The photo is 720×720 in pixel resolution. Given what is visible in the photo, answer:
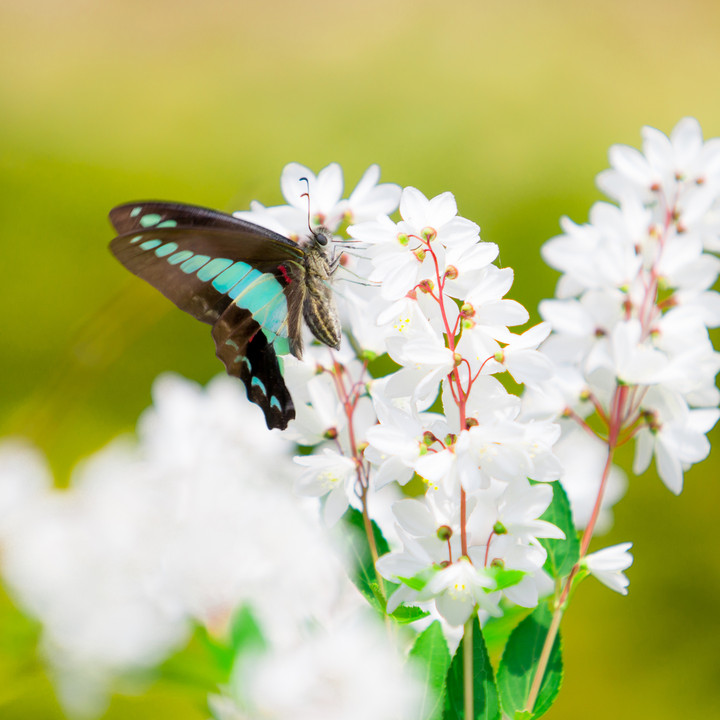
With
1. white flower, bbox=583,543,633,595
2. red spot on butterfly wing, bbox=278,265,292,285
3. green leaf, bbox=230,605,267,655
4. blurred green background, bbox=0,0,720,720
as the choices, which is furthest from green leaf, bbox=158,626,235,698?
blurred green background, bbox=0,0,720,720

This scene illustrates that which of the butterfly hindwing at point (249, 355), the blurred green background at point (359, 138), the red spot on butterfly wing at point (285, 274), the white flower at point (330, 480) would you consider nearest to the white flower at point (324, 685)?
the white flower at point (330, 480)

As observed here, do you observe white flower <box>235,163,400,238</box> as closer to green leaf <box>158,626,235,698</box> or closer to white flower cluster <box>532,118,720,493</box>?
white flower cluster <box>532,118,720,493</box>

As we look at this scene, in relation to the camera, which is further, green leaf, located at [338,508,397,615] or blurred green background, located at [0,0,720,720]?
blurred green background, located at [0,0,720,720]

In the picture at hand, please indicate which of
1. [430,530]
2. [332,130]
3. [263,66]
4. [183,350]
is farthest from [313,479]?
[263,66]

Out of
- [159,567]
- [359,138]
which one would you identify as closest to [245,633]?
[159,567]

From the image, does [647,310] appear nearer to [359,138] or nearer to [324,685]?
[324,685]

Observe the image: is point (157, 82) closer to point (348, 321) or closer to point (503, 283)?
point (348, 321)

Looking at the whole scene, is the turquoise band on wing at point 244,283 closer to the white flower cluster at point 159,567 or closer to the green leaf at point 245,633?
the white flower cluster at point 159,567
